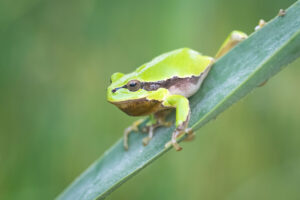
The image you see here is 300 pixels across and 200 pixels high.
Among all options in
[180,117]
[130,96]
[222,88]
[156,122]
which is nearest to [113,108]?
[156,122]

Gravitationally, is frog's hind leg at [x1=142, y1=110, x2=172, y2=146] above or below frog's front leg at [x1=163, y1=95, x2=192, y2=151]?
above

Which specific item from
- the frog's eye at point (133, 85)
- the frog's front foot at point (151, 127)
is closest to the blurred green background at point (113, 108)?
the frog's front foot at point (151, 127)

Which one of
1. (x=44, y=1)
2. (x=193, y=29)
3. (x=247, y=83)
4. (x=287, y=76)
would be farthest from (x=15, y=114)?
(x=287, y=76)

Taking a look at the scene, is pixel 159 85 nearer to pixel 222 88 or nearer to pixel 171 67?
pixel 171 67

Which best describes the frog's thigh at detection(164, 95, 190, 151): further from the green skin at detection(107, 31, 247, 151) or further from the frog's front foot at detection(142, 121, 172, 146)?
the frog's front foot at detection(142, 121, 172, 146)

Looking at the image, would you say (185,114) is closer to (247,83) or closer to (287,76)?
(247,83)

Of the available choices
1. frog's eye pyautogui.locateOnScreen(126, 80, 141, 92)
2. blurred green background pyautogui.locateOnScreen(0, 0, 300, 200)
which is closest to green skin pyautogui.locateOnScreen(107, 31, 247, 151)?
frog's eye pyautogui.locateOnScreen(126, 80, 141, 92)
